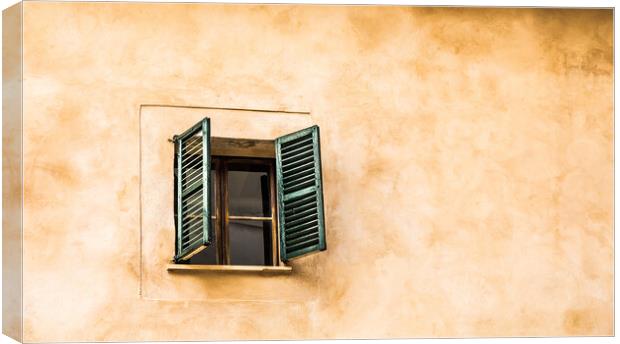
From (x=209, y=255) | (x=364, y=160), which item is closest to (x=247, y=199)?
(x=209, y=255)

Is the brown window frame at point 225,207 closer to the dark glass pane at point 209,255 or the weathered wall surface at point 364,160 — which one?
the dark glass pane at point 209,255

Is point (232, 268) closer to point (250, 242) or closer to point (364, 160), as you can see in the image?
point (250, 242)

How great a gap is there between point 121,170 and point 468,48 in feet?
8.65

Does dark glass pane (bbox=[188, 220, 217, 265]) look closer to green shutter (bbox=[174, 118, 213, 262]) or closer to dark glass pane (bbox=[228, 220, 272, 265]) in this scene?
dark glass pane (bbox=[228, 220, 272, 265])

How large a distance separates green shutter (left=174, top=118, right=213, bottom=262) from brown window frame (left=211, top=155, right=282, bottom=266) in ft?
1.18

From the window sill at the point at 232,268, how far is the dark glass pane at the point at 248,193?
47cm

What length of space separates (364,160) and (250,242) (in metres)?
0.96

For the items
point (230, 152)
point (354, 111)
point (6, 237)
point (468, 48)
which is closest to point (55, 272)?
point (6, 237)

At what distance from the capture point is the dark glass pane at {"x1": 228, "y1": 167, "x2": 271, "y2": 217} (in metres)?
12.7

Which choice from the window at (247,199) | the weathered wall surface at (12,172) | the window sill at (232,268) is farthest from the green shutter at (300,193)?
the weathered wall surface at (12,172)

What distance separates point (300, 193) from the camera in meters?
12.3

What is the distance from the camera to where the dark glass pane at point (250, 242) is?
12.6 metres

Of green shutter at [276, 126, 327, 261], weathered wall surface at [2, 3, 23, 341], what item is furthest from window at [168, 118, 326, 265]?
weathered wall surface at [2, 3, 23, 341]

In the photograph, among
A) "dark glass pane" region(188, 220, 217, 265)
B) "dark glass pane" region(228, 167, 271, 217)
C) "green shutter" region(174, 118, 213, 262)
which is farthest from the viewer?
"dark glass pane" region(228, 167, 271, 217)
